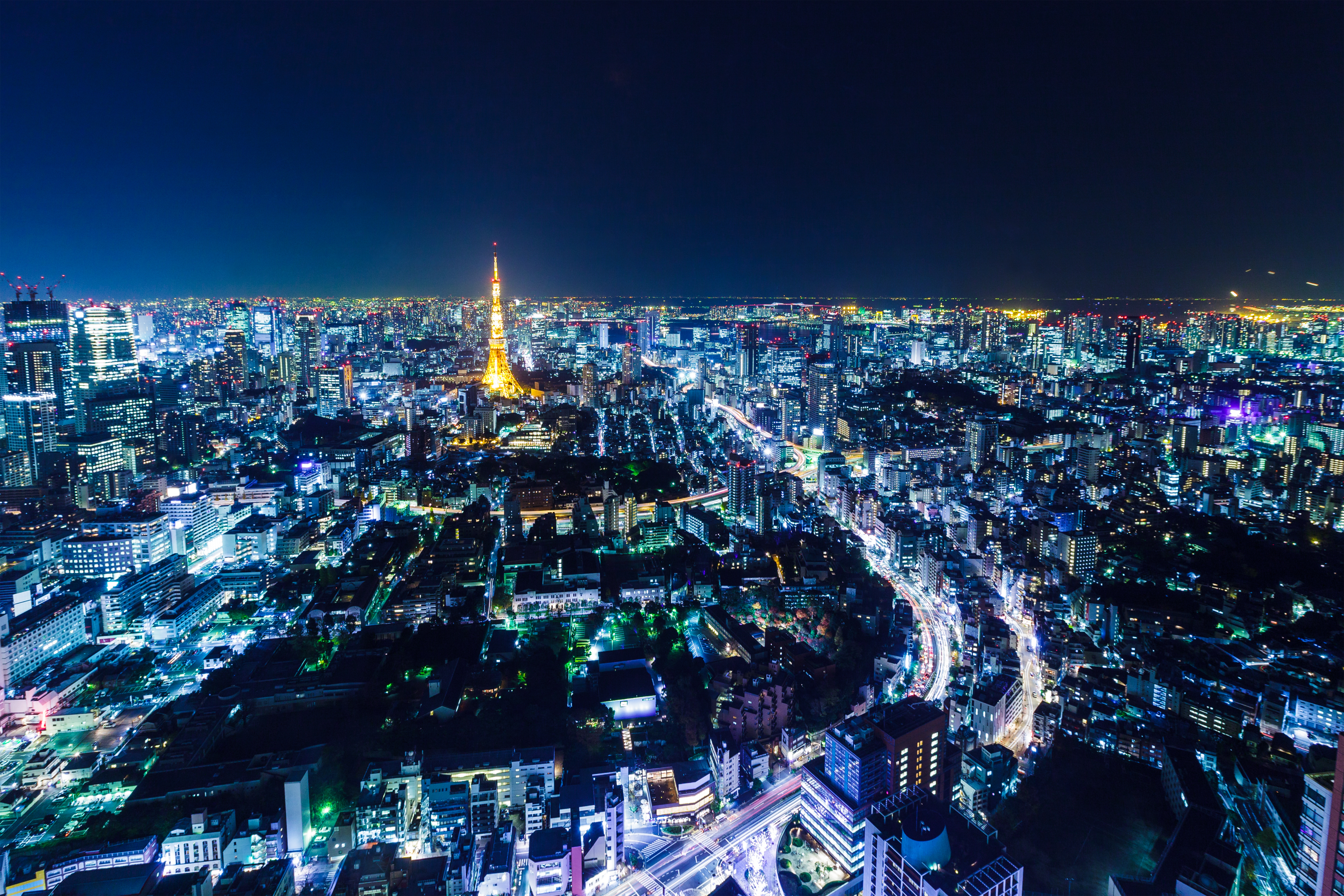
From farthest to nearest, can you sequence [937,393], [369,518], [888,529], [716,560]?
[937,393], [369,518], [888,529], [716,560]

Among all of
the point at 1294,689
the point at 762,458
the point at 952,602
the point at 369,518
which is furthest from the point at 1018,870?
the point at 762,458

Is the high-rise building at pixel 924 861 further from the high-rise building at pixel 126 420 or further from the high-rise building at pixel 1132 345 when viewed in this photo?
the high-rise building at pixel 1132 345

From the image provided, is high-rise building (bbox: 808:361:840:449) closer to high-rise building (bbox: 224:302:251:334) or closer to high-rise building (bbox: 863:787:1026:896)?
high-rise building (bbox: 863:787:1026:896)

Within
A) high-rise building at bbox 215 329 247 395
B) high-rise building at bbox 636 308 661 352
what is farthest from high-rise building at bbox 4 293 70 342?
high-rise building at bbox 636 308 661 352

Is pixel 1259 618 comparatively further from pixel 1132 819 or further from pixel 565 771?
pixel 565 771

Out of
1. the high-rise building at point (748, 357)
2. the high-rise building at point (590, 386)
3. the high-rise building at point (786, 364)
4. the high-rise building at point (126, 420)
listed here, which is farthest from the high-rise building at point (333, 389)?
the high-rise building at point (786, 364)

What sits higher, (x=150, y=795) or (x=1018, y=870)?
(x=1018, y=870)
